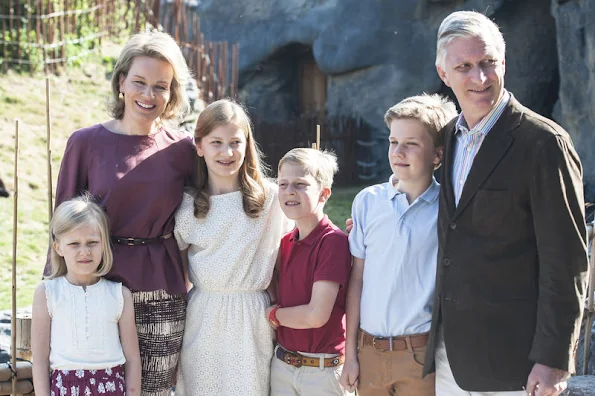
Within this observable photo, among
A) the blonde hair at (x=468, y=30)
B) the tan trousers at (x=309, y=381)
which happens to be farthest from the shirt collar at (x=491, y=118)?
the tan trousers at (x=309, y=381)

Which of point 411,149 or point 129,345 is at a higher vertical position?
point 411,149

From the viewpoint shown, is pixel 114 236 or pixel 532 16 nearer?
pixel 114 236

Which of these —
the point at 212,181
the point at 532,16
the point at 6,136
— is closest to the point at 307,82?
the point at 532,16

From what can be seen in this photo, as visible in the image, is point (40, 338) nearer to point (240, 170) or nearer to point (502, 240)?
point (240, 170)

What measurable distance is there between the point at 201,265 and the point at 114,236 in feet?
1.02

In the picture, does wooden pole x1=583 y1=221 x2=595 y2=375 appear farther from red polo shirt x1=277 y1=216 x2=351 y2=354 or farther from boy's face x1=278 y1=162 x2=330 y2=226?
boy's face x1=278 y1=162 x2=330 y2=226

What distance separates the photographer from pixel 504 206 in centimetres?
212

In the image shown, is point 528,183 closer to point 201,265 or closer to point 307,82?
point 201,265

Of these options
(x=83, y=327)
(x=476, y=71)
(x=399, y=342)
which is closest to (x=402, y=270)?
(x=399, y=342)

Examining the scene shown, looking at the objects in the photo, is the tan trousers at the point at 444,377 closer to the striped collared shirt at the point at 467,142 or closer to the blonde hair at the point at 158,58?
the striped collared shirt at the point at 467,142

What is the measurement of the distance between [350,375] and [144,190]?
0.92 m

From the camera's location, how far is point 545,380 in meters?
2.07

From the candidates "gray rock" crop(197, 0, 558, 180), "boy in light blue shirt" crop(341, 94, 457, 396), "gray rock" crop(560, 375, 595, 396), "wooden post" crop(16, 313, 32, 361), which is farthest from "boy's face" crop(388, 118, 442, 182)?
"gray rock" crop(197, 0, 558, 180)

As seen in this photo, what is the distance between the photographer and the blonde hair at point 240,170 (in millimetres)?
→ 2705
